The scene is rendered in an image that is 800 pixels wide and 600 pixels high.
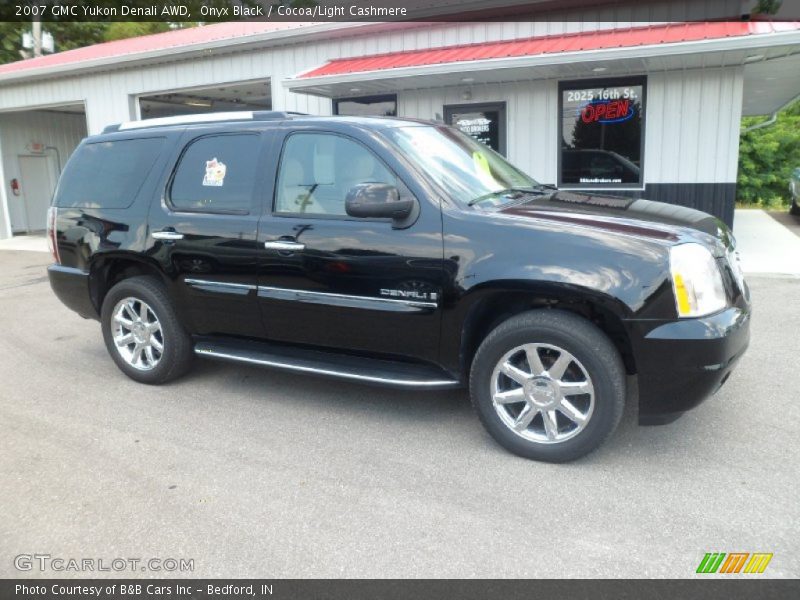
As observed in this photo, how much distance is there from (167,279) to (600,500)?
11.0 feet

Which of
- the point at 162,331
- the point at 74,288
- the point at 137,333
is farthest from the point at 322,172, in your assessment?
the point at 74,288

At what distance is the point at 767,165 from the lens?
22.7m

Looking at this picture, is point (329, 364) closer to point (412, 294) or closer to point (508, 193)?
point (412, 294)

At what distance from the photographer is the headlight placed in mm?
3332

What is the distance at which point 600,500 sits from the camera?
3.30 meters

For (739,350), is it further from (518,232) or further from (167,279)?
(167,279)

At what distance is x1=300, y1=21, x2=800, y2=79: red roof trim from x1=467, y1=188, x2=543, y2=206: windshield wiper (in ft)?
17.3

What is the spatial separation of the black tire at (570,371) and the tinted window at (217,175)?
78.8 inches

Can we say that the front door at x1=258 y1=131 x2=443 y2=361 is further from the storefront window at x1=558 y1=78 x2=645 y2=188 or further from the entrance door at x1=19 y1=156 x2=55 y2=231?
the entrance door at x1=19 y1=156 x2=55 y2=231

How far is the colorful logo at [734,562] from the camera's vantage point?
108 inches

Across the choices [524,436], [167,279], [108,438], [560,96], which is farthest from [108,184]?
[560,96]

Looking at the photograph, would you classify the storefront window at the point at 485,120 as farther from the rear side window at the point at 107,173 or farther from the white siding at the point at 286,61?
the rear side window at the point at 107,173

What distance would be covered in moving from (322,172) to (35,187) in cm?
1740

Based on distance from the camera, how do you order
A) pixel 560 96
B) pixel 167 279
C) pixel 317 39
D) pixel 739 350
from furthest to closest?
pixel 317 39
pixel 560 96
pixel 167 279
pixel 739 350
